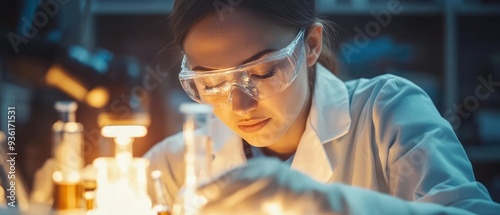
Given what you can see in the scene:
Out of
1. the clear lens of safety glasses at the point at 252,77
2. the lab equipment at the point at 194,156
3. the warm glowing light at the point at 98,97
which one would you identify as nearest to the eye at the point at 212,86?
the clear lens of safety glasses at the point at 252,77

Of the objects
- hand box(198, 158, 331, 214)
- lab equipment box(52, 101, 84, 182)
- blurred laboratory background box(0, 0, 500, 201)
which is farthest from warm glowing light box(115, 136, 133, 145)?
blurred laboratory background box(0, 0, 500, 201)

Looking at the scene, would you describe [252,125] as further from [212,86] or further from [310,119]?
[310,119]

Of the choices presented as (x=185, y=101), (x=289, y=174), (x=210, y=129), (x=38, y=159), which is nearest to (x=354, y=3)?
(x=185, y=101)

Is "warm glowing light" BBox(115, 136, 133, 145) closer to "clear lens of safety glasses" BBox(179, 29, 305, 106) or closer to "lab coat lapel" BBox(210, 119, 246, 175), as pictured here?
"clear lens of safety glasses" BBox(179, 29, 305, 106)

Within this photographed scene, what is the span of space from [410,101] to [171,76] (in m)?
1.56

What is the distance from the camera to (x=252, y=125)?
55.6 inches

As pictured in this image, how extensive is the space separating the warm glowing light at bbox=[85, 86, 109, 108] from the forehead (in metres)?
0.64

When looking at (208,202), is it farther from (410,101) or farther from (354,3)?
(354,3)

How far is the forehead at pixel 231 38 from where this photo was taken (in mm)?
1308

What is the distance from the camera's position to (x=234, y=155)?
→ 168cm

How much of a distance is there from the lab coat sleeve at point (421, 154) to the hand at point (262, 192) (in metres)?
0.23

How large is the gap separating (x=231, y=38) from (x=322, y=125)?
406 mm

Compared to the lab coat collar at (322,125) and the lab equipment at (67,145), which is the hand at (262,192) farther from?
the lab equipment at (67,145)

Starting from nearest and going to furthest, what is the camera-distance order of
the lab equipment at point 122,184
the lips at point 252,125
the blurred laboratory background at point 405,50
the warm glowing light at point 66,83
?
the lab equipment at point 122,184 → the lips at point 252,125 → the warm glowing light at point 66,83 → the blurred laboratory background at point 405,50
